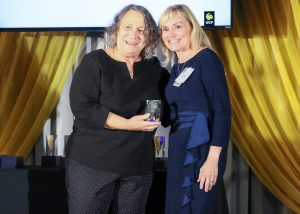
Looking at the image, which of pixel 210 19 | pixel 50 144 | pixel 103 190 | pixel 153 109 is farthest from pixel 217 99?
pixel 50 144


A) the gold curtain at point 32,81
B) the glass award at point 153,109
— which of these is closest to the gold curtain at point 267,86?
the gold curtain at point 32,81

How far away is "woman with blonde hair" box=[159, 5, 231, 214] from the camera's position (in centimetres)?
190

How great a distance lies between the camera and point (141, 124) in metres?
1.89

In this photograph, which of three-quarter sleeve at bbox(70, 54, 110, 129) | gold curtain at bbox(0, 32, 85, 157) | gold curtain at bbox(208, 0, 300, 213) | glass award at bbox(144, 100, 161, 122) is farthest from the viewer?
gold curtain at bbox(0, 32, 85, 157)

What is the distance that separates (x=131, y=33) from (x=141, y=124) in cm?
36

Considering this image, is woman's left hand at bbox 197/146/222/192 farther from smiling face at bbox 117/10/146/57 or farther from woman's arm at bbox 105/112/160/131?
smiling face at bbox 117/10/146/57

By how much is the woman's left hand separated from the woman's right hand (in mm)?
235

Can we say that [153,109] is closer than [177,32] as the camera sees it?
Yes

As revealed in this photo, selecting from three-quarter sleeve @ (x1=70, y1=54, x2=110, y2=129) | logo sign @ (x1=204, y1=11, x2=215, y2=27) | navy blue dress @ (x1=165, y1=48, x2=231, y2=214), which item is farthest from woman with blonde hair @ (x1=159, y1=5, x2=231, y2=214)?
logo sign @ (x1=204, y1=11, x2=215, y2=27)

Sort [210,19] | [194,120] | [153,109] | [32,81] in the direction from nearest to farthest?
[153,109] → [194,120] → [210,19] → [32,81]

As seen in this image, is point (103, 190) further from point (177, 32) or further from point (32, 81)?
point (32, 81)

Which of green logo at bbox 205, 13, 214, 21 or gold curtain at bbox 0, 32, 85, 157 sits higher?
green logo at bbox 205, 13, 214, 21

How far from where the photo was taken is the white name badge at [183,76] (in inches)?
76.3

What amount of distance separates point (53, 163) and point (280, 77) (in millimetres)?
1407
